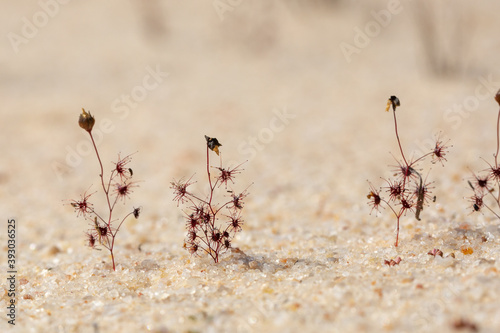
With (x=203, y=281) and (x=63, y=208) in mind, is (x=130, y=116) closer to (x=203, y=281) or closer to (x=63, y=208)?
(x=63, y=208)

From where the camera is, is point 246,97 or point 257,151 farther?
point 246,97

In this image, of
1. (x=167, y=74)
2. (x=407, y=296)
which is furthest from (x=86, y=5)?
(x=407, y=296)

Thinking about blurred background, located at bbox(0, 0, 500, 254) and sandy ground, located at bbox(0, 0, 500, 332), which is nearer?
sandy ground, located at bbox(0, 0, 500, 332)

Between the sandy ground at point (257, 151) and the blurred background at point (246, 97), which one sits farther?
the blurred background at point (246, 97)

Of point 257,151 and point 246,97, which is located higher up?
point 246,97
